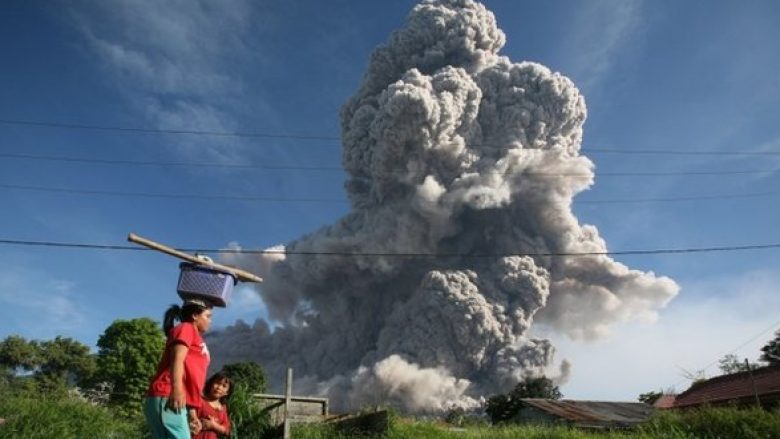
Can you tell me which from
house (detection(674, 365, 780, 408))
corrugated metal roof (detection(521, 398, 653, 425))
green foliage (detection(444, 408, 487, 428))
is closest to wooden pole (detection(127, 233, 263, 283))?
green foliage (detection(444, 408, 487, 428))

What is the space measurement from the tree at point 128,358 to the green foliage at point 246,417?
2553cm

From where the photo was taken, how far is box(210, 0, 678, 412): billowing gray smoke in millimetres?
57125

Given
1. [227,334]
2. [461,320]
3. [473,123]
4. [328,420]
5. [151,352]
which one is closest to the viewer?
[328,420]

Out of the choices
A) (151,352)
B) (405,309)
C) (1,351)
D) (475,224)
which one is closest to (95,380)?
(151,352)

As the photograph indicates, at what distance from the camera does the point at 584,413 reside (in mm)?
26141

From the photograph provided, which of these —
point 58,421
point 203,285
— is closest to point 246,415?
point 58,421

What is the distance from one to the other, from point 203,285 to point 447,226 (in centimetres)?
5742

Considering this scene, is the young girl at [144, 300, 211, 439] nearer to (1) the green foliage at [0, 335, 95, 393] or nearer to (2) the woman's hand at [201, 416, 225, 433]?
(2) the woman's hand at [201, 416, 225, 433]

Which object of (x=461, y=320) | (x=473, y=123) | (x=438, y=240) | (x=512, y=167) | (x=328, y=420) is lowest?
(x=328, y=420)

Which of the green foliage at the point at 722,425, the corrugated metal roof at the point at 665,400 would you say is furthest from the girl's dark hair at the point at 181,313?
the corrugated metal roof at the point at 665,400

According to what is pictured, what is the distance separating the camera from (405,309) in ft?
204

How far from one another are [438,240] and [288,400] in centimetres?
5193

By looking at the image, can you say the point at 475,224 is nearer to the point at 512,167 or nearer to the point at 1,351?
the point at 512,167

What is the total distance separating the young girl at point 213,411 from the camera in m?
4.70
